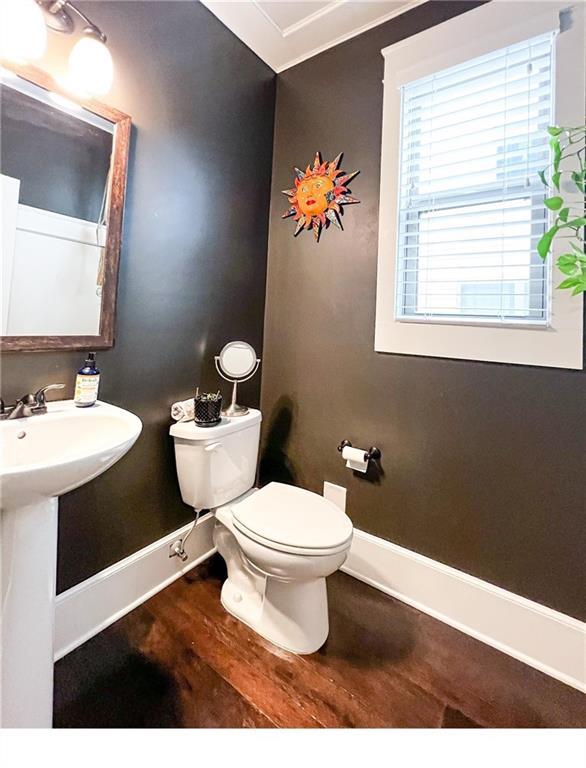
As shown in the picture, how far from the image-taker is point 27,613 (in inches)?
32.7

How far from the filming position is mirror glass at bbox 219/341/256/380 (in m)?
1.59

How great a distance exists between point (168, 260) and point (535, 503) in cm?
169

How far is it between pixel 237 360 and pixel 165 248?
1.79ft

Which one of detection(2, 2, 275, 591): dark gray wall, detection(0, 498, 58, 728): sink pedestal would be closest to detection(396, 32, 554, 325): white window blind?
detection(2, 2, 275, 591): dark gray wall

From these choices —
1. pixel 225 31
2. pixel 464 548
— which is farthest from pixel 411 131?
pixel 464 548

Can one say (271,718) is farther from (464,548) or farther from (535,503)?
(535,503)

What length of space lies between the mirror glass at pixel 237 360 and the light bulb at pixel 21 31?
1070 millimetres

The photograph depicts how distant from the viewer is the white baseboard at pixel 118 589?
1.21 m

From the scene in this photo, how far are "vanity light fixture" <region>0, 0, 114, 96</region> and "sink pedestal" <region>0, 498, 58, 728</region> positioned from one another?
1226 mm

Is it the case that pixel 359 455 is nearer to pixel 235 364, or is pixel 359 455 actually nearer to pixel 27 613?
pixel 235 364

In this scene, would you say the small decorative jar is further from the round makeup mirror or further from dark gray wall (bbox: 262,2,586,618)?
dark gray wall (bbox: 262,2,586,618)

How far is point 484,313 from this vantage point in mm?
1364

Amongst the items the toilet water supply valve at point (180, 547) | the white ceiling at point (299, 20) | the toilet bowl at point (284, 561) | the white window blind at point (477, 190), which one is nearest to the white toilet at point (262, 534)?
the toilet bowl at point (284, 561)

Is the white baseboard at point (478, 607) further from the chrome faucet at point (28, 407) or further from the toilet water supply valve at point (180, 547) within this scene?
the chrome faucet at point (28, 407)
